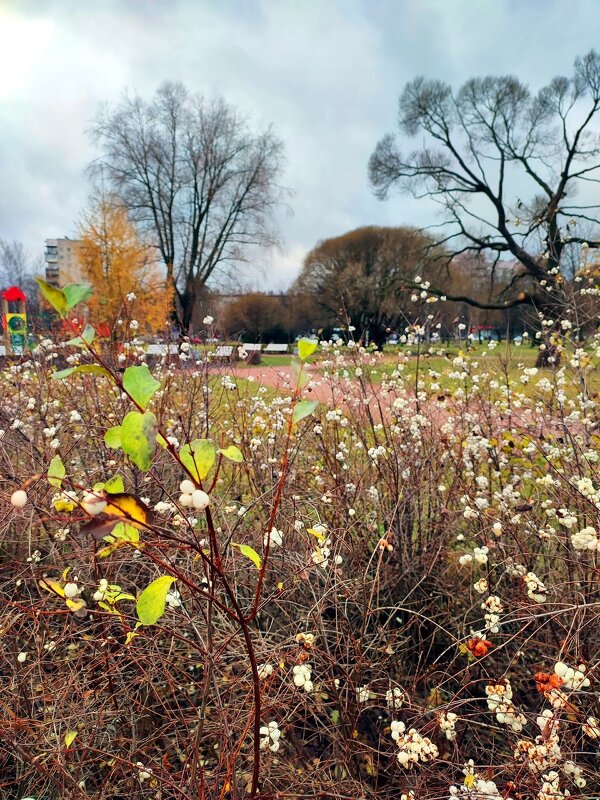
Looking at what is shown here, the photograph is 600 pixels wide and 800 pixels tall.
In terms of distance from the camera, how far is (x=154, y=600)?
80 cm

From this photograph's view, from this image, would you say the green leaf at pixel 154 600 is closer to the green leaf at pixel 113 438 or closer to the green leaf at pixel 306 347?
the green leaf at pixel 113 438

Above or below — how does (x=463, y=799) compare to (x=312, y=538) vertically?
below

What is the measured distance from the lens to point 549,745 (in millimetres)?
1288

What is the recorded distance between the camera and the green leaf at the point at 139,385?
72 centimetres

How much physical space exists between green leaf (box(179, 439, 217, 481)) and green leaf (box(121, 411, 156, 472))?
0.47ft

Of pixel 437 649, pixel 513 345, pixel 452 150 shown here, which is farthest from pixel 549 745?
pixel 452 150

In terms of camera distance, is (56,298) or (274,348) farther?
(274,348)

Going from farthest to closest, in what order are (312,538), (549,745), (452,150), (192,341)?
(452,150)
(192,341)
(312,538)
(549,745)

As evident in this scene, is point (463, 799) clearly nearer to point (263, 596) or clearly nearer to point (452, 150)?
point (263, 596)

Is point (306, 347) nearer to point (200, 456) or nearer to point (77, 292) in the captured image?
point (200, 456)

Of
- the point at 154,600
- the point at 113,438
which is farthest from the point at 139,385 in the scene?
the point at 154,600

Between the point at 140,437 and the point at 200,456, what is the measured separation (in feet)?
0.58

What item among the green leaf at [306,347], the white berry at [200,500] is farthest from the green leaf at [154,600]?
the green leaf at [306,347]

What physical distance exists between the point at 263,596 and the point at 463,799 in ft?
3.94
